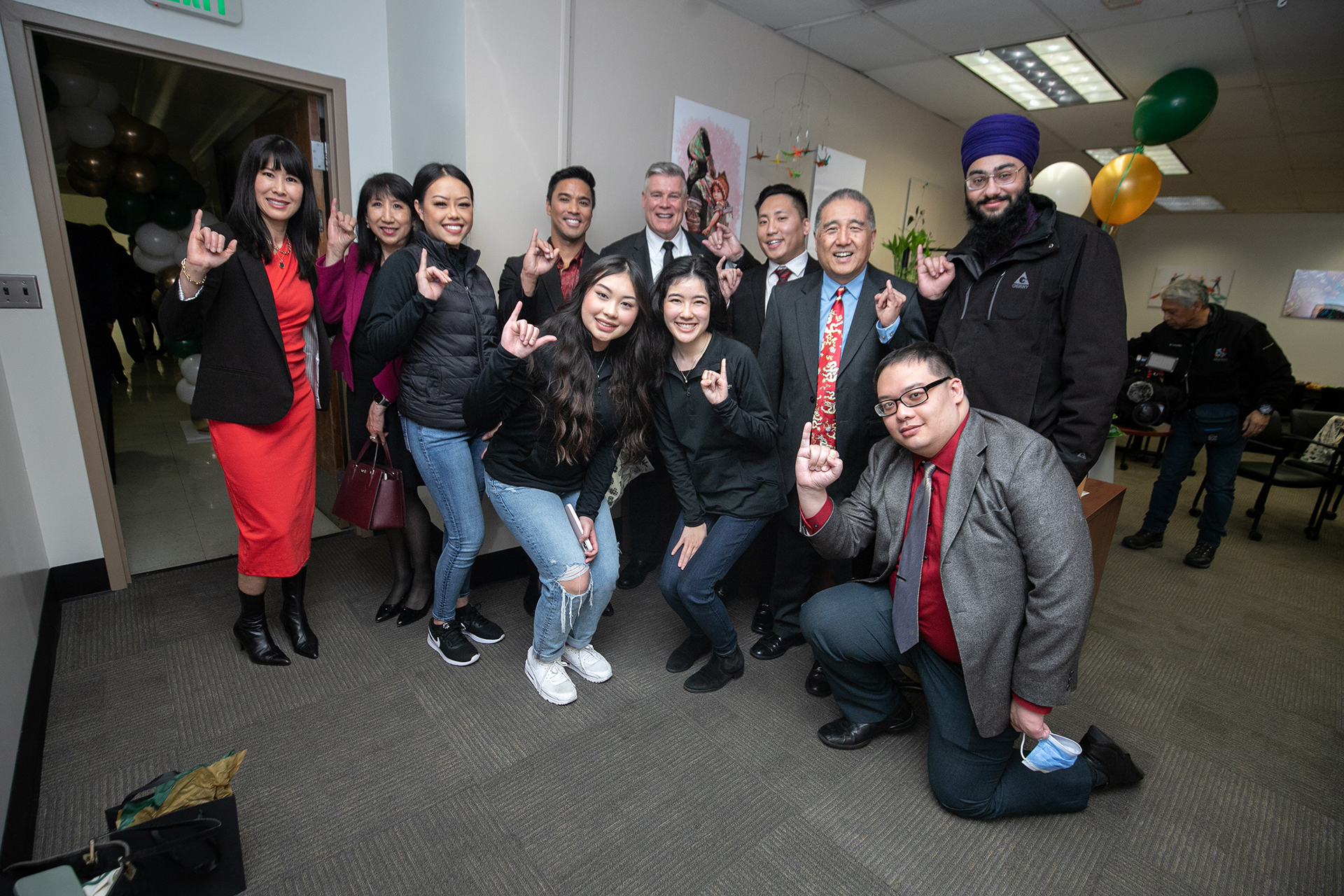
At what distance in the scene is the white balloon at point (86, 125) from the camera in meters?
3.16

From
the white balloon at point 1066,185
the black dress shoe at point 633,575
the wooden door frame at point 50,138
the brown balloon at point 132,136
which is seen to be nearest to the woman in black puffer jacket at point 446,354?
the black dress shoe at point 633,575

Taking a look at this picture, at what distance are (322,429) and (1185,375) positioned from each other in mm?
4825

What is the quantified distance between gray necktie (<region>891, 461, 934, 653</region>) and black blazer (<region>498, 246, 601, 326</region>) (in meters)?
1.39

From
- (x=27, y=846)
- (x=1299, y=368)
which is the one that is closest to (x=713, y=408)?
(x=27, y=846)

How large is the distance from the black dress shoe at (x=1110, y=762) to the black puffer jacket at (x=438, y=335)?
216 centimetres

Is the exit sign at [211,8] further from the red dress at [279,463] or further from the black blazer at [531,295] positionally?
the black blazer at [531,295]

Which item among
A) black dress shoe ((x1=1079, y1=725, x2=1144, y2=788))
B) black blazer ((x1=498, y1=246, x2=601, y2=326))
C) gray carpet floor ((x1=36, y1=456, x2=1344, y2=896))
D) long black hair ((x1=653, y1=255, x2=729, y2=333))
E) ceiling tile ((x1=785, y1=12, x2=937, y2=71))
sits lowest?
gray carpet floor ((x1=36, y1=456, x2=1344, y2=896))

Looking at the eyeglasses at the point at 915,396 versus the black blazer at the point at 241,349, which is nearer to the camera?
the eyeglasses at the point at 915,396

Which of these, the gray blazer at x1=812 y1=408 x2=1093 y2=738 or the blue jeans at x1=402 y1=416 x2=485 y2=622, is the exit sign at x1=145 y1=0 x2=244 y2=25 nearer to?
the blue jeans at x1=402 y1=416 x2=485 y2=622

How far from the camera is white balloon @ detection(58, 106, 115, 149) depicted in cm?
316

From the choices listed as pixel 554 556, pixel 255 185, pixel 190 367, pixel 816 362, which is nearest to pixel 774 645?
pixel 554 556

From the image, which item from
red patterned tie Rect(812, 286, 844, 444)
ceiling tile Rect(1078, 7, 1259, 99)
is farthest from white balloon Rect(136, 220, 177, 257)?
ceiling tile Rect(1078, 7, 1259, 99)

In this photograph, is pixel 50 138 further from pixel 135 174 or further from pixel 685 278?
pixel 685 278

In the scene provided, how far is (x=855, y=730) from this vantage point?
194cm
